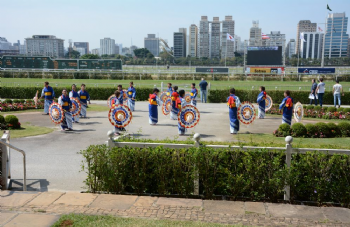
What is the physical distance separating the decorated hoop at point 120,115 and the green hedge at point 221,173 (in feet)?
21.0

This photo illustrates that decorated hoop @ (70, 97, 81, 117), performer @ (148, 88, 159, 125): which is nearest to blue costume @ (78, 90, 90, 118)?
decorated hoop @ (70, 97, 81, 117)

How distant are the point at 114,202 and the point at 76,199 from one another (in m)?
0.75

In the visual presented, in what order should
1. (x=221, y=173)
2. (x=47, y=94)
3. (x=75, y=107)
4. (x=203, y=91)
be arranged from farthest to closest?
(x=203, y=91) < (x=47, y=94) < (x=75, y=107) < (x=221, y=173)

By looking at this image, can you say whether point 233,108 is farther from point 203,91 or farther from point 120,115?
point 203,91

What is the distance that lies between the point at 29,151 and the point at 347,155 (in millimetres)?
9048

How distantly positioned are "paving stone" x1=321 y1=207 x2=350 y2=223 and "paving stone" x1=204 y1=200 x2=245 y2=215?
4.59 feet

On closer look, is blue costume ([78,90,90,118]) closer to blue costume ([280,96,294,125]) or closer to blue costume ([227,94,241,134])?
blue costume ([227,94,241,134])

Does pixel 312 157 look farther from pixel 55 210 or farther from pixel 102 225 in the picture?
pixel 55 210

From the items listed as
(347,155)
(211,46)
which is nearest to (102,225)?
(347,155)

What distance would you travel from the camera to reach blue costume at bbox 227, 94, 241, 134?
14.2m

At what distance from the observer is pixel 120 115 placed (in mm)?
13836

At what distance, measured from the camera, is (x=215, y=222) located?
Answer: 585 centimetres

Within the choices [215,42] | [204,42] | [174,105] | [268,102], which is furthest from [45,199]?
[215,42]

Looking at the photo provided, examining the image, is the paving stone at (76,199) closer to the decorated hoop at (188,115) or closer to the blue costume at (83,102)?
the decorated hoop at (188,115)
